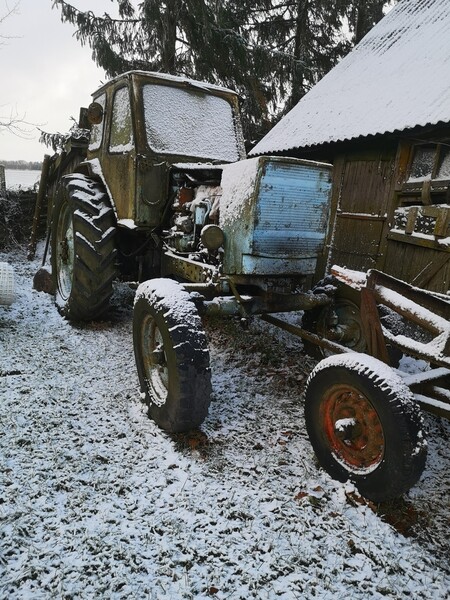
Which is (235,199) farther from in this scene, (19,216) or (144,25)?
(144,25)

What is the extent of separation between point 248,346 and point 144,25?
9163mm

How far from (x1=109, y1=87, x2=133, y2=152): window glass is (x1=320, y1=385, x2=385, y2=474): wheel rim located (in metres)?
2.96

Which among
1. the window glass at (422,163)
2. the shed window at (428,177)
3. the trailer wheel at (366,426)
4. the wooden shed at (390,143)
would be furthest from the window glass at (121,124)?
the window glass at (422,163)

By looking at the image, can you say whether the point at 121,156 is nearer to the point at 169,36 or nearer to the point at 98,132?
the point at 98,132

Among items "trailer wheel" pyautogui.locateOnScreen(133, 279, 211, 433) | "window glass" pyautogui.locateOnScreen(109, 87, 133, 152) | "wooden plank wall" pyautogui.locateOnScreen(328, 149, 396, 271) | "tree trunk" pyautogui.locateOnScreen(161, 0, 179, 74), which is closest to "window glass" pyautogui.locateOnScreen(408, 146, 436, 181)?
"wooden plank wall" pyautogui.locateOnScreen(328, 149, 396, 271)

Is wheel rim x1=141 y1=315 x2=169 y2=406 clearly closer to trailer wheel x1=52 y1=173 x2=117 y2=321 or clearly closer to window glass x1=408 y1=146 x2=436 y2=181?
trailer wheel x1=52 y1=173 x2=117 y2=321

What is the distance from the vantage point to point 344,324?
3.78m

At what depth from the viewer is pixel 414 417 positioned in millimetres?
1972

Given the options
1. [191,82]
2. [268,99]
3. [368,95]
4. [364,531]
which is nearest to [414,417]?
[364,531]

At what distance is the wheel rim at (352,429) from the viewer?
85.0 inches

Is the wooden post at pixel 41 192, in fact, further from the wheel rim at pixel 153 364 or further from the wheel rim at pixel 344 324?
the wheel rim at pixel 344 324

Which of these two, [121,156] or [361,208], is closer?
[121,156]

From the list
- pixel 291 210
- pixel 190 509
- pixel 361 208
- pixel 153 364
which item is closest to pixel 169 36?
pixel 361 208

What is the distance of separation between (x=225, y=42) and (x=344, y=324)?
8.66 m
